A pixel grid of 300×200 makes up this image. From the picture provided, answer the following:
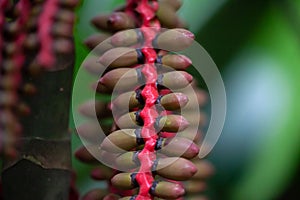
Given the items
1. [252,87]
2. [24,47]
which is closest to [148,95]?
[24,47]

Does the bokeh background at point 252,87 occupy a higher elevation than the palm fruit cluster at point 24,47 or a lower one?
lower

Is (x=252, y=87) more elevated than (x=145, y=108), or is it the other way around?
(x=145, y=108)

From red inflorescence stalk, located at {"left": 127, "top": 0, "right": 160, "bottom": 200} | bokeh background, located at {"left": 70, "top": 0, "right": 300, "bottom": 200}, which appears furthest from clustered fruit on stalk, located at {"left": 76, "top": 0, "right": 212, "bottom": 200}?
bokeh background, located at {"left": 70, "top": 0, "right": 300, "bottom": 200}

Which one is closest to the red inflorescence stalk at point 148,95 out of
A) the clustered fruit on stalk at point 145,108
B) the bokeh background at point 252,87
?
the clustered fruit on stalk at point 145,108

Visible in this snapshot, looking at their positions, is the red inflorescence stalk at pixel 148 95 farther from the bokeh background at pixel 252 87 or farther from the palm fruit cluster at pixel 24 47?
the bokeh background at pixel 252 87

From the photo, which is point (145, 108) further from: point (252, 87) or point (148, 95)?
point (252, 87)

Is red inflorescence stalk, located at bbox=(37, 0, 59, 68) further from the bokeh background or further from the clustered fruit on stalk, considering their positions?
the bokeh background
